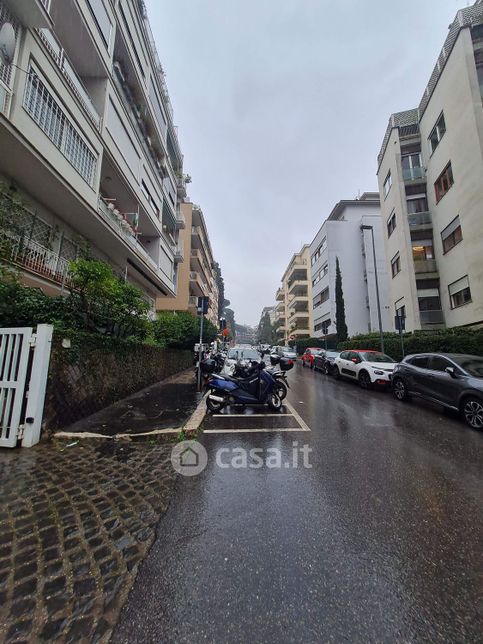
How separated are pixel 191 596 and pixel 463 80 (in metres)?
23.4

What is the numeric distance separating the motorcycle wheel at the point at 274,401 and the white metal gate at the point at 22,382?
4.84m

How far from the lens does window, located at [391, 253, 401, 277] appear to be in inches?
840

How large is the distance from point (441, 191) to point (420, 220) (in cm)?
217

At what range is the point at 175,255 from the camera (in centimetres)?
2283

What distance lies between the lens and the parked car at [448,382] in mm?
5824

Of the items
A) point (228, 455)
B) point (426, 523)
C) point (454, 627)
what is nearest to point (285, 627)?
point (454, 627)

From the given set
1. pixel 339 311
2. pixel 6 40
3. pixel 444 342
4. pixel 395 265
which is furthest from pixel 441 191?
pixel 6 40

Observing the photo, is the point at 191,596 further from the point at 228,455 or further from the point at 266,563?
the point at 228,455

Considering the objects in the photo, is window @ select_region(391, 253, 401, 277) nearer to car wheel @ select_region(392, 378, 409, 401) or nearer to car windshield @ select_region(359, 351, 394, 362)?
car windshield @ select_region(359, 351, 394, 362)

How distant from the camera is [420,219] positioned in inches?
767

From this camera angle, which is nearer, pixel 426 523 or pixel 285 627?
pixel 285 627

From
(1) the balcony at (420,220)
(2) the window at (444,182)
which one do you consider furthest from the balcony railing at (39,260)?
(1) the balcony at (420,220)

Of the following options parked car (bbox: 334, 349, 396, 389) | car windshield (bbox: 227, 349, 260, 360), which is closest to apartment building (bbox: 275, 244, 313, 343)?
parked car (bbox: 334, 349, 396, 389)

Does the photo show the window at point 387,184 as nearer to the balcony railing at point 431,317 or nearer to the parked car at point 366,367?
the balcony railing at point 431,317
